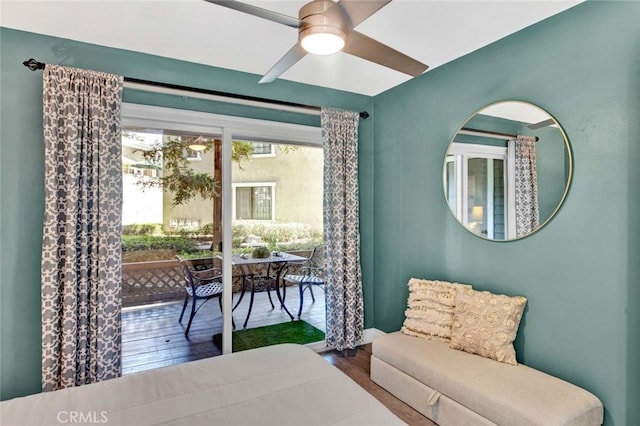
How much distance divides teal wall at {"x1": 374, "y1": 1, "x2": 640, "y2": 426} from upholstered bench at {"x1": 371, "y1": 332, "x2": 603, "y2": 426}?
0.69 ft

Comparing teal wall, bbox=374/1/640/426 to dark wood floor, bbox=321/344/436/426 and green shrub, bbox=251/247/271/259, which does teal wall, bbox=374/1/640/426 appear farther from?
green shrub, bbox=251/247/271/259

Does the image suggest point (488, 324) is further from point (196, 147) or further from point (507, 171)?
point (196, 147)

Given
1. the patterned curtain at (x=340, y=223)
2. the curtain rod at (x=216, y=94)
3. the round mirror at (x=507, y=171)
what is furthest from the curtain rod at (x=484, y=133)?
the curtain rod at (x=216, y=94)

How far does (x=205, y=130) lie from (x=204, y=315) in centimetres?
171

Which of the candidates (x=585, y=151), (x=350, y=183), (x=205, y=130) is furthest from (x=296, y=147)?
(x=585, y=151)

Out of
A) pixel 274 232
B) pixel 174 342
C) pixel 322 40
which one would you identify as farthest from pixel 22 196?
pixel 322 40

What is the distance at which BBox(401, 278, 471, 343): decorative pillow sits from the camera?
8.96 feet

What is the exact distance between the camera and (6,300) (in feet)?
7.79

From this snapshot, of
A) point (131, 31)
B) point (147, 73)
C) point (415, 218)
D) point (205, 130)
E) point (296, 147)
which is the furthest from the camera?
point (296, 147)

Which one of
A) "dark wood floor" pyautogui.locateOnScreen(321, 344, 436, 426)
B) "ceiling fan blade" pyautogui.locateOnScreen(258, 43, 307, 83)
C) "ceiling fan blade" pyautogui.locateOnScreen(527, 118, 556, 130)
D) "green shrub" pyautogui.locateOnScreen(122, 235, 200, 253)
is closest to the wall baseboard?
"dark wood floor" pyautogui.locateOnScreen(321, 344, 436, 426)

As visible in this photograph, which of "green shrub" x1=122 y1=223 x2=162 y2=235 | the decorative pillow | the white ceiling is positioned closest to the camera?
the white ceiling

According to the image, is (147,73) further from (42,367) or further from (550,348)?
(550,348)

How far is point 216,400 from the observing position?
1472 mm

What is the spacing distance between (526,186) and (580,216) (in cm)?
40
